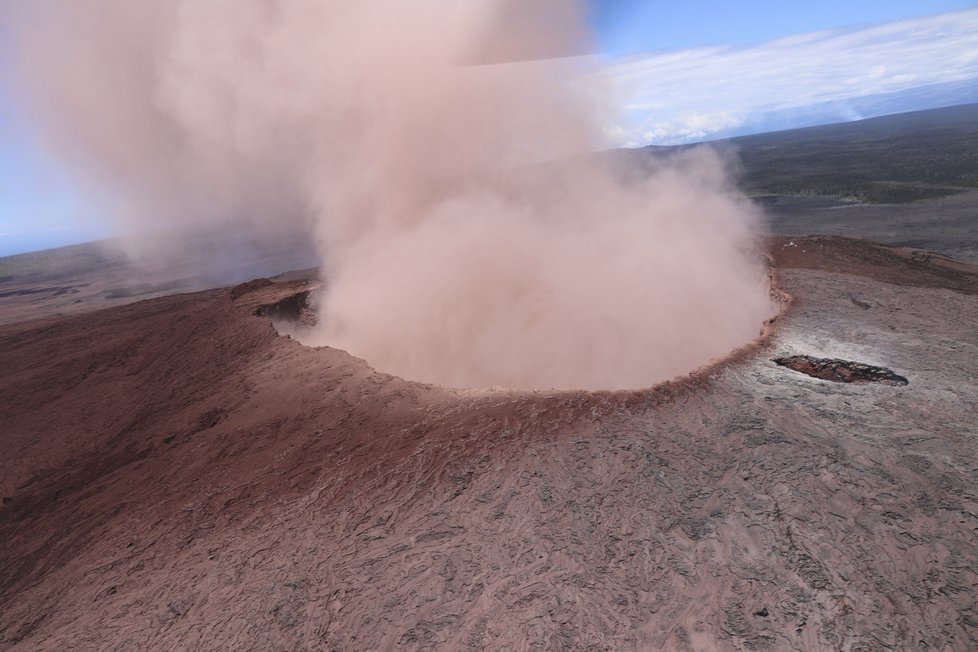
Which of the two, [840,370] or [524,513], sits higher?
[524,513]

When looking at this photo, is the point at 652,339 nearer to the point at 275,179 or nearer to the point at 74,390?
the point at 74,390

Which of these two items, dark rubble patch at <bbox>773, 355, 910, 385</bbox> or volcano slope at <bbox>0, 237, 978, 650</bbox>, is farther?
dark rubble patch at <bbox>773, 355, 910, 385</bbox>

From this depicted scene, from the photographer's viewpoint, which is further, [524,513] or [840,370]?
[840,370]

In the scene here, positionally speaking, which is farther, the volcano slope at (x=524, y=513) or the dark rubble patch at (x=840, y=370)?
the dark rubble patch at (x=840, y=370)
